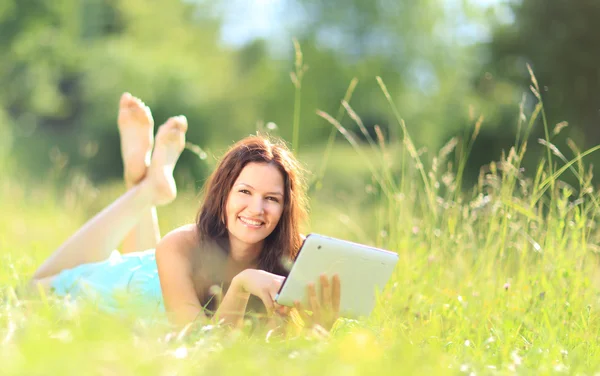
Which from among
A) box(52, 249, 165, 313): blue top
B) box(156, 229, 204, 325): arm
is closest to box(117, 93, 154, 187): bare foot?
box(52, 249, 165, 313): blue top

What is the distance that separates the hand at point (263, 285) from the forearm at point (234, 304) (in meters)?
0.04

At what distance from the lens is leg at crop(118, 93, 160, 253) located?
3725 mm

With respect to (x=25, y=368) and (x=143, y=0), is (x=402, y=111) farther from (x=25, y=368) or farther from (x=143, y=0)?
(x=25, y=368)

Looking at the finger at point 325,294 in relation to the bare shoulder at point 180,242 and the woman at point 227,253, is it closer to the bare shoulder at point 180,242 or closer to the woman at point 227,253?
the woman at point 227,253

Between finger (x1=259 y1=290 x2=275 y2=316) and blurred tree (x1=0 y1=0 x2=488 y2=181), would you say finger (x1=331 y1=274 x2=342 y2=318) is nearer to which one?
finger (x1=259 y1=290 x2=275 y2=316)

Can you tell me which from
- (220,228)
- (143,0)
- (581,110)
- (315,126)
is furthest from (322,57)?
(220,228)

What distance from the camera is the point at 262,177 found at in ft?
8.58

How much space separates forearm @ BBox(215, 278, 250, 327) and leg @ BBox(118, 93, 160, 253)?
1388 millimetres

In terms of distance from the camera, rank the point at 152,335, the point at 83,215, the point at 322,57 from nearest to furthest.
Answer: the point at 152,335, the point at 83,215, the point at 322,57

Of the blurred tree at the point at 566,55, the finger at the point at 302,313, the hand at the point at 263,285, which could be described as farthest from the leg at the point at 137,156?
the blurred tree at the point at 566,55

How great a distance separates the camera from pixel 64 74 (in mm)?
21438

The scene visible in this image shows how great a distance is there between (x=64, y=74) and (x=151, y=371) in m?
21.5

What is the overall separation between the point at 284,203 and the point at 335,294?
53 cm

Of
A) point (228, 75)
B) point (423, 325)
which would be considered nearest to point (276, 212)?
point (423, 325)
